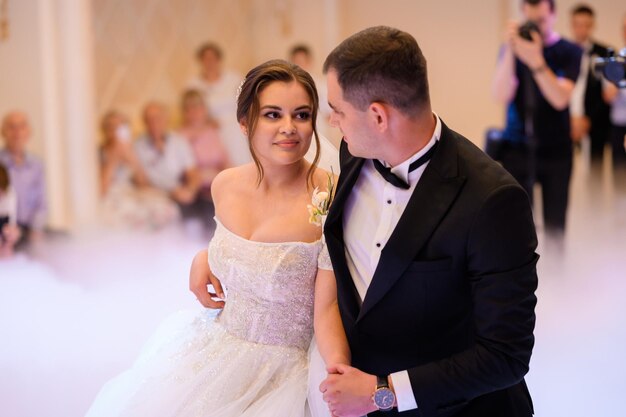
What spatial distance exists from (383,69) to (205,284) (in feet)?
3.21

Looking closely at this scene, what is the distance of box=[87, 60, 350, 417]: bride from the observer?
215 centimetres

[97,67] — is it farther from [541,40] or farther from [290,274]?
[290,274]

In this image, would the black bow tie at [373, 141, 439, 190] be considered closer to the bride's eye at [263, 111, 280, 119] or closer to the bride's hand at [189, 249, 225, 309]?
the bride's eye at [263, 111, 280, 119]

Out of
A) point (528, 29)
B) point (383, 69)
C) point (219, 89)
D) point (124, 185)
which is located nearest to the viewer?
point (383, 69)

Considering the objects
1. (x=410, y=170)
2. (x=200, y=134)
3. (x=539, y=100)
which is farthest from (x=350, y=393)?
(x=200, y=134)

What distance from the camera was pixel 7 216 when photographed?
6.18m

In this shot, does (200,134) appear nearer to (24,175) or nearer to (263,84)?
(24,175)

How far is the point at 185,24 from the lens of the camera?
27.3 feet

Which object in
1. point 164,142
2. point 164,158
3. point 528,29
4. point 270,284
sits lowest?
point 164,158

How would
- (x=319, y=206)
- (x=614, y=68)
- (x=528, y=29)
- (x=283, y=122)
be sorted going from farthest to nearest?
(x=528, y=29) < (x=614, y=68) < (x=283, y=122) < (x=319, y=206)

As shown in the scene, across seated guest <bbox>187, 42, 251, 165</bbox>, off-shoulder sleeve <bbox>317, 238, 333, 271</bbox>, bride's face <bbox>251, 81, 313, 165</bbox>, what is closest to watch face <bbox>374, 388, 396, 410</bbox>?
off-shoulder sleeve <bbox>317, 238, 333, 271</bbox>

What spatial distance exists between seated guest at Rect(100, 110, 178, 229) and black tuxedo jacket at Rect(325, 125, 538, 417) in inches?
217

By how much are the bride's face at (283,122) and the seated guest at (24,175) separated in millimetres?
4502

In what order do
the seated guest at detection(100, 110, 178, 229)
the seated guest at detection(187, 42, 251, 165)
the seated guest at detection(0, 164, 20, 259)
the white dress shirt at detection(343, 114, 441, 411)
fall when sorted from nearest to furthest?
the white dress shirt at detection(343, 114, 441, 411), the seated guest at detection(0, 164, 20, 259), the seated guest at detection(100, 110, 178, 229), the seated guest at detection(187, 42, 251, 165)
